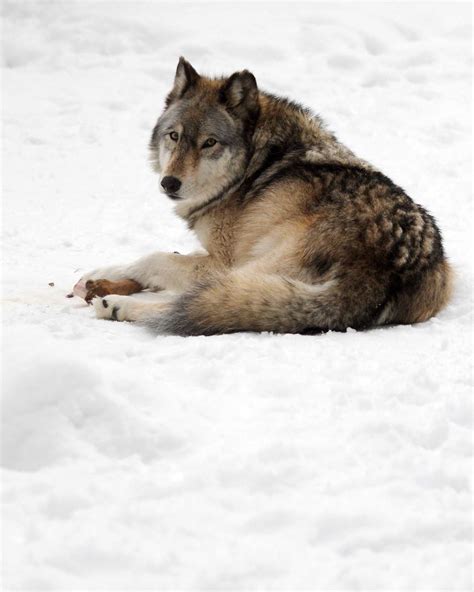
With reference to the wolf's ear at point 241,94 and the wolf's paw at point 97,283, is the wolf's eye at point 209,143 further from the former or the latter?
the wolf's paw at point 97,283

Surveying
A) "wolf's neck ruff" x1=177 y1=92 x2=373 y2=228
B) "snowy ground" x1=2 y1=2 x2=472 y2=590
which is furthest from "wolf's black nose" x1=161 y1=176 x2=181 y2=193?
"snowy ground" x1=2 y1=2 x2=472 y2=590

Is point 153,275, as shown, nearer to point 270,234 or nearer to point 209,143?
point 270,234

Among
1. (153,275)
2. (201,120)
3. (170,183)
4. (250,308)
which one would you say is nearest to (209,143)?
(201,120)

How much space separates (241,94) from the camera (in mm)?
5336

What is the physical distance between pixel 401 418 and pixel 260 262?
1750 mm

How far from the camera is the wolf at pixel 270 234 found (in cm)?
430

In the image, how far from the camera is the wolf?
→ 14.1 feet

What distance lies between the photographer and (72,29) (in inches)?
478

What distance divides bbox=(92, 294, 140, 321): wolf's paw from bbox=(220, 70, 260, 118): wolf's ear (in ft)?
5.24

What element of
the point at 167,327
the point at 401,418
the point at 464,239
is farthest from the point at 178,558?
the point at 464,239

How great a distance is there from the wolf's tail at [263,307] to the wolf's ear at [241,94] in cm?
148

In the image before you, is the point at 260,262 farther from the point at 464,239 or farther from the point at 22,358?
the point at 464,239

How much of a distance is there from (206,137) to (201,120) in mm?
124

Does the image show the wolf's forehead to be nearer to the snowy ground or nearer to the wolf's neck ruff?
the wolf's neck ruff
